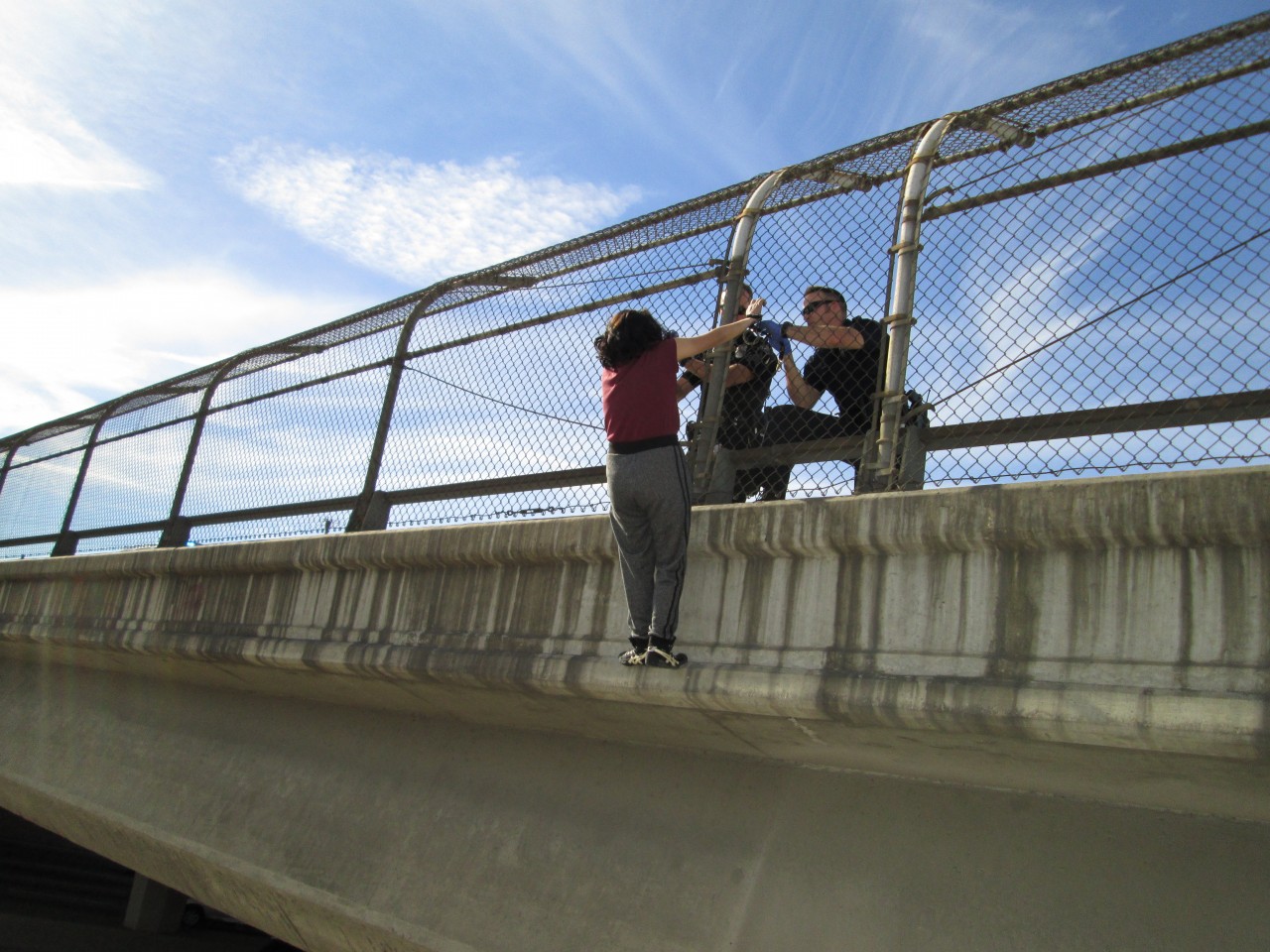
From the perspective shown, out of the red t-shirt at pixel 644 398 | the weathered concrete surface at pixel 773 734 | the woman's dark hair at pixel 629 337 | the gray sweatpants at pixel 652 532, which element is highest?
the woman's dark hair at pixel 629 337

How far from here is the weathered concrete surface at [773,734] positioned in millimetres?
2629

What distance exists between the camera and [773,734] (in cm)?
339

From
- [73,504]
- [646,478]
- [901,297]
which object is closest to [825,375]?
[901,297]

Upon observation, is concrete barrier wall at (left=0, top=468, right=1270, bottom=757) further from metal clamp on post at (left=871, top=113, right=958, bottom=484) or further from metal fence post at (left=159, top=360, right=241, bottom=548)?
metal fence post at (left=159, top=360, right=241, bottom=548)

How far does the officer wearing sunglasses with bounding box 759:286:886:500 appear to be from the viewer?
385cm

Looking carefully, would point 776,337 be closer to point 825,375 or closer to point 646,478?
point 825,375

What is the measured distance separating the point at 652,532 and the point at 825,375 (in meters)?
0.96

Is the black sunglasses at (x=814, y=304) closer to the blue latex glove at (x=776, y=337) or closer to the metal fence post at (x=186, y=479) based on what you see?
the blue latex glove at (x=776, y=337)

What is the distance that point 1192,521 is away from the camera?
2.57 meters

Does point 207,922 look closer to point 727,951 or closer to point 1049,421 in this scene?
point 727,951

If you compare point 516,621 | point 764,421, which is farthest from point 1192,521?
point 516,621

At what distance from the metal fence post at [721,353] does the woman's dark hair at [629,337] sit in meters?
0.56

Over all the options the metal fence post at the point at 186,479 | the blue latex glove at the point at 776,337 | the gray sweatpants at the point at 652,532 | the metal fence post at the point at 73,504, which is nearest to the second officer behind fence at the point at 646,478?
the gray sweatpants at the point at 652,532

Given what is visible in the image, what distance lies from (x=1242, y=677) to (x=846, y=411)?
5.70ft
